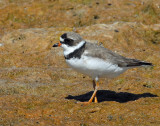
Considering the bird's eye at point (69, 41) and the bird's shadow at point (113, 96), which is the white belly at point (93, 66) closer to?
the bird's eye at point (69, 41)

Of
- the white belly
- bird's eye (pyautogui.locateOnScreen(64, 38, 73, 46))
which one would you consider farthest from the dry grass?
bird's eye (pyautogui.locateOnScreen(64, 38, 73, 46))

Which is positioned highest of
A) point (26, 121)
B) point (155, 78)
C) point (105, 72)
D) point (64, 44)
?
point (64, 44)

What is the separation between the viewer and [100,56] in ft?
36.7

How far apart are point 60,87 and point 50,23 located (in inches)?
432

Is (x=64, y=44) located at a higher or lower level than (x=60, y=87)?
higher

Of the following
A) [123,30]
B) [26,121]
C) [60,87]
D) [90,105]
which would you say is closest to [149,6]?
[123,30]

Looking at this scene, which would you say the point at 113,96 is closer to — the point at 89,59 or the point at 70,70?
the point at 89,59

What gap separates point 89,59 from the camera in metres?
10.8

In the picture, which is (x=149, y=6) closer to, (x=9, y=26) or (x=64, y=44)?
(x=9, y=26)

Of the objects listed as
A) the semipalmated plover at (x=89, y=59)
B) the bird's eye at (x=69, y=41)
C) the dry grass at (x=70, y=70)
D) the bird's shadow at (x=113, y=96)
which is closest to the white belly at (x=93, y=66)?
the semipalmated plover at (x=89, y=59)

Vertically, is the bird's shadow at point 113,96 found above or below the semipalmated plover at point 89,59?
below

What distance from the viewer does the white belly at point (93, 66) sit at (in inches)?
426

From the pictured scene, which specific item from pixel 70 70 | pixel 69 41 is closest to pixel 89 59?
pixel 69 41

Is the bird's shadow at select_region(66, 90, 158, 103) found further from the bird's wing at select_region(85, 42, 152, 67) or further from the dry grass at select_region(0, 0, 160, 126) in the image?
the bird's wing at select_region(85, 42, 152, 67)
